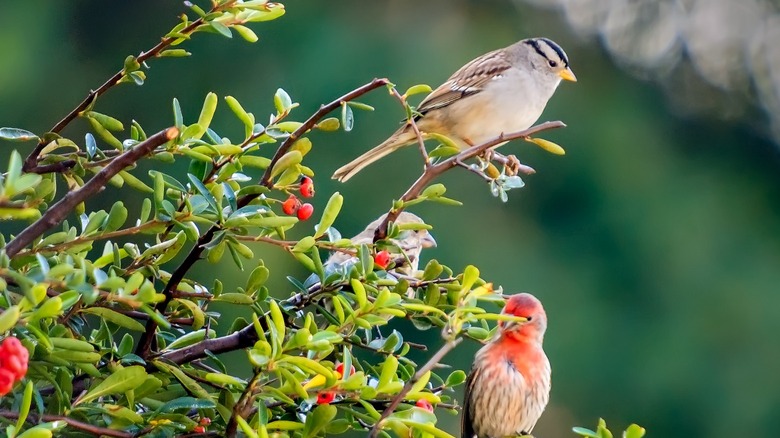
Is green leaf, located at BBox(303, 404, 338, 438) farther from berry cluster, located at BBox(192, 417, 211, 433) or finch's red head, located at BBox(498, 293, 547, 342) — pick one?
finch's red head, located at BBox(498, 293, 547, 342)

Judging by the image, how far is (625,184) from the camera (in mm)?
9000

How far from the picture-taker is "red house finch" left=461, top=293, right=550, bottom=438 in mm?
2885

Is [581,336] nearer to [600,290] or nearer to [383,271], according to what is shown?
[600,290]

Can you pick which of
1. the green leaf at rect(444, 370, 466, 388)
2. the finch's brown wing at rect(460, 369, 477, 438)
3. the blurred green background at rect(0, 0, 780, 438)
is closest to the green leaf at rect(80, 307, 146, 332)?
the green leaf at rect(444, 370, 466, 388)

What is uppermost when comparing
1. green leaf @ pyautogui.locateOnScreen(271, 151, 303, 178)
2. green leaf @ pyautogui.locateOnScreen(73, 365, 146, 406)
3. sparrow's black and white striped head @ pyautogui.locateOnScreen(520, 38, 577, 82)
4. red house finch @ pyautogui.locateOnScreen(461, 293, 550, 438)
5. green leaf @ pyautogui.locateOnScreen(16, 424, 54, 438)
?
green leaf @ pyautogui.locateOnScreen(271, 151, 303, 178)

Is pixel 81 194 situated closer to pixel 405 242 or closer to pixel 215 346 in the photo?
pixel 215 346

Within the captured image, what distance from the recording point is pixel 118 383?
5.33ft

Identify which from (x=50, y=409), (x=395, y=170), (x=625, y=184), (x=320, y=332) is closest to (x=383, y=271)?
(x=320, y=332)

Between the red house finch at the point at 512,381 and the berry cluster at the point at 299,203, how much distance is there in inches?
39.3

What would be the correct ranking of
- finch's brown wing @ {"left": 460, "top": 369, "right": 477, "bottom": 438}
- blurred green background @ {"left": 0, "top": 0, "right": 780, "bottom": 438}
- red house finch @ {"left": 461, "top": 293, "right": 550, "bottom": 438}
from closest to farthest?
red house finch @ {"left": 461, "top": 293, "right": 550, "bottom": 438}, finch's brown wing @ {"left": 460, "top": 369, "right": 477, "bottom": 438}, blurred green background @ {"left": 0, "top": 0, "right": 780, "bottom": 438}

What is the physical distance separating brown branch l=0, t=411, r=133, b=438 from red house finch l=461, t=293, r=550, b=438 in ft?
4.57

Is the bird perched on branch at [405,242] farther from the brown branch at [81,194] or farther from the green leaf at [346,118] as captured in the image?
the brown branch at [81,194]

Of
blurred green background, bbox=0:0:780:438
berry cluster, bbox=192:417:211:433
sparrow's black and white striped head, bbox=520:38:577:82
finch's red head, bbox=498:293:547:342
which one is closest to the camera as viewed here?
berry cluster, bbox=192:417:211:433

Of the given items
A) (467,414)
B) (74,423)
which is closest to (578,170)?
(467,414)
